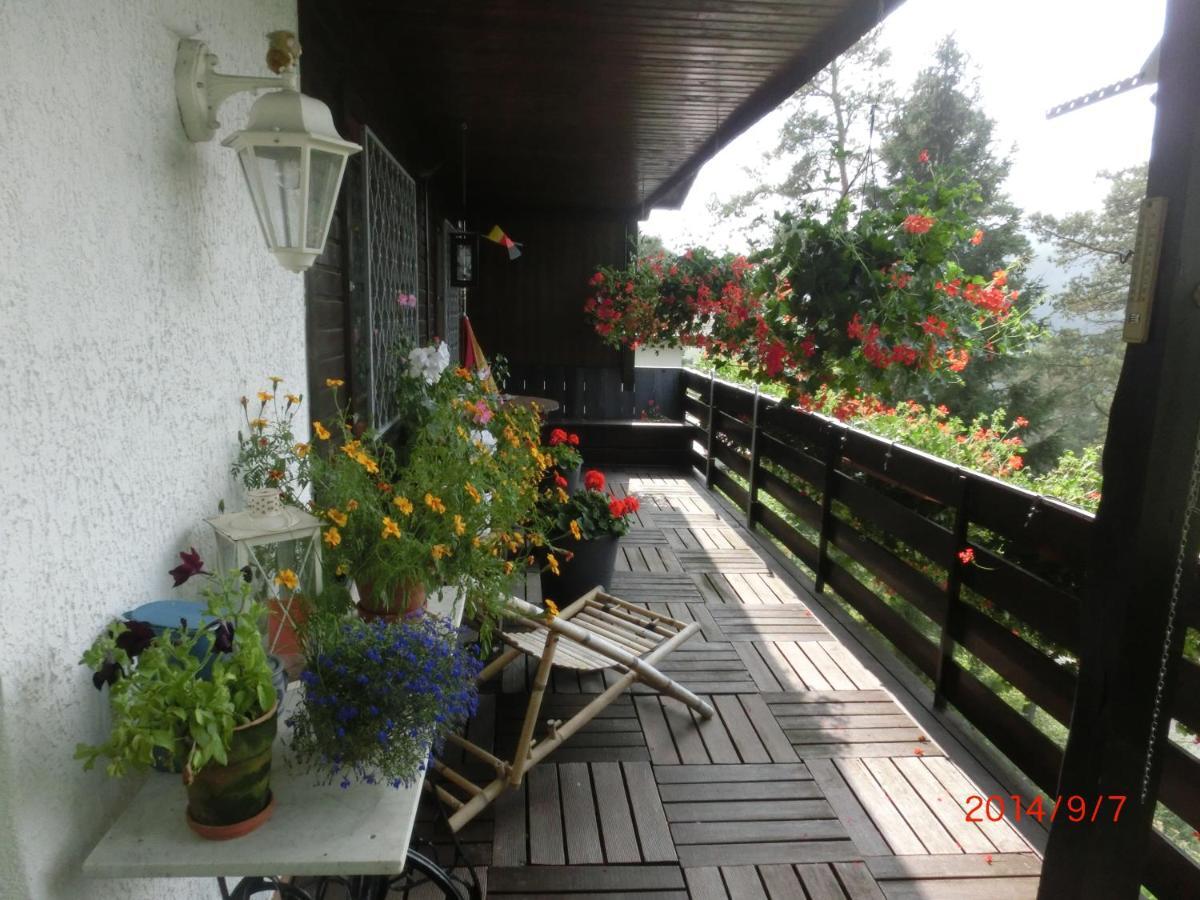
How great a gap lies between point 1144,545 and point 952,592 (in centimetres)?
138

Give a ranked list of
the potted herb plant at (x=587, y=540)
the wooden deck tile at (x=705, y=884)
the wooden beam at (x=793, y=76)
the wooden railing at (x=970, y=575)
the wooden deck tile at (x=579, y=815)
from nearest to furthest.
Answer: the wooden deck tile at (x=705, y=884) → the wooden deck tile at (x=579, y=815) → the wooden railing at (x=970, y=575) → the wooden beam at (x=793, y=76) → the potted herb plant at (x=587, y=540)

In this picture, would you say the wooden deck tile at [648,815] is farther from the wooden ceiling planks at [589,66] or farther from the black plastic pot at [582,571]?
the wooden ceiling planks at [589,66]

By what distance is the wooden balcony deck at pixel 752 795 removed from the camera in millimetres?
1869

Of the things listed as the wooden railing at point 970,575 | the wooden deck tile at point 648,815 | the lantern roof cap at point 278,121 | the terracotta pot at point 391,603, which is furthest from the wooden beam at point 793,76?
the wooden deck tile at point 648,815

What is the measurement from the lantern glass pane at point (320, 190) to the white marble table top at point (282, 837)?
908mm

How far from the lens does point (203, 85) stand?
129 cm

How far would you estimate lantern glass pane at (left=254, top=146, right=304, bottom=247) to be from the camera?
1.24 meters

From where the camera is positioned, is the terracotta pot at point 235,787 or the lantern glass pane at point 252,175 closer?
the terracotta pot at point 235,787

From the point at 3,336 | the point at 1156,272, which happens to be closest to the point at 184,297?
the point at 3,336

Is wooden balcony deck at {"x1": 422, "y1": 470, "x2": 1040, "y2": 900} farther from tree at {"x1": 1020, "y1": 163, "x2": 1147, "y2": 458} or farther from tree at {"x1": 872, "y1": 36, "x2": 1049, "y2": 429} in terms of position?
tree at {"x1": 872, "y1": 36, "x2": 1049, "y2": 429}

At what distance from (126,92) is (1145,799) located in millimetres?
2169

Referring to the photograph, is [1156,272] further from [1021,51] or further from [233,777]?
[1021,51]

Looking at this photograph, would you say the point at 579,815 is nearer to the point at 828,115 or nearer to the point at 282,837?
the point at 282,837

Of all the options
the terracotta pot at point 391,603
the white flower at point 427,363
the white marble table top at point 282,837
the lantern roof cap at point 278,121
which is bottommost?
the white marble table top at point 282,837
